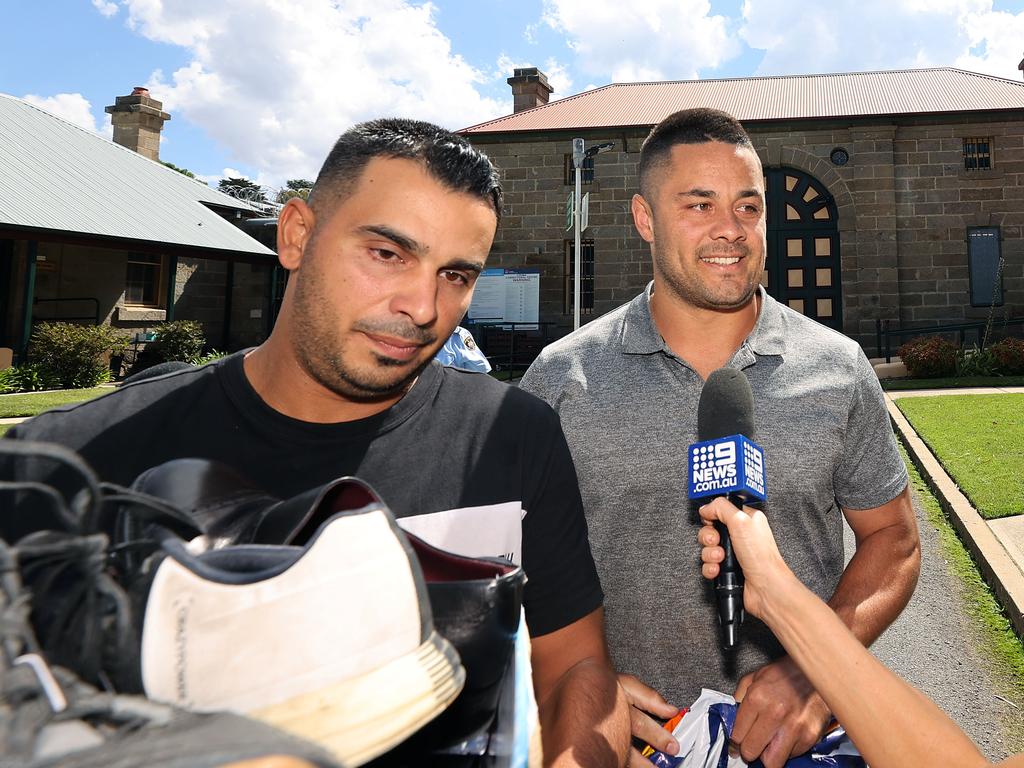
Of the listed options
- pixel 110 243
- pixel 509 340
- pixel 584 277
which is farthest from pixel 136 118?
pixel 584 277

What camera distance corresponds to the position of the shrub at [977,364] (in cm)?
1633

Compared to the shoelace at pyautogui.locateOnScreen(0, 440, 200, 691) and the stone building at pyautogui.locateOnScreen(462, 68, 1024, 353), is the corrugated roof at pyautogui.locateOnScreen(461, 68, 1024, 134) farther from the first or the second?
the shoelace at pyautogui.locateOnScreen(0, 440, 200, 691)

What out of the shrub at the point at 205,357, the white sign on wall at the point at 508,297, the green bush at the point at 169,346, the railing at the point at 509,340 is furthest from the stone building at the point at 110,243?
the railing at the point at 509,340

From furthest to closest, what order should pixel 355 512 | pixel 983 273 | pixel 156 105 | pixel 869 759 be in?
pixel 156 105
pixel 983 273
pixel 869 759
pixel 355 512

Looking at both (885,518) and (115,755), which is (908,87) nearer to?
(885,518)

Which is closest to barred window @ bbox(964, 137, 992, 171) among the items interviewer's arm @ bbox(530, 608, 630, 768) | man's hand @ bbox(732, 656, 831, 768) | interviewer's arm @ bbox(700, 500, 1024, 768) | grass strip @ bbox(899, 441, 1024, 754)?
grass strip @ bbox(899, 441, 1024, 754)

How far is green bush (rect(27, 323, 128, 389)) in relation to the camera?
16344 mm

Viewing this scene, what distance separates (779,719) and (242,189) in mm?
55529

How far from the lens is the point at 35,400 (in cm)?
1325

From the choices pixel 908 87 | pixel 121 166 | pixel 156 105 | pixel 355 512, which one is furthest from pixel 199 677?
pixel 156 105

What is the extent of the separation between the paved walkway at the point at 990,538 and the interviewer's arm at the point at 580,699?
415 cm

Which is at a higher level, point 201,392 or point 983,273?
point 983,273

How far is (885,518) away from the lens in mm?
2572

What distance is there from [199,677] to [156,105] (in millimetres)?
30978
